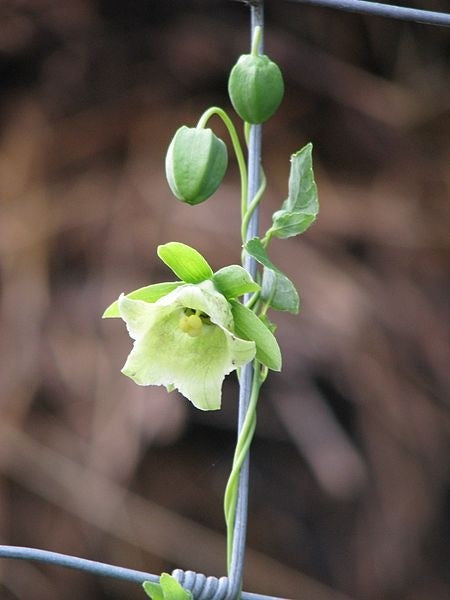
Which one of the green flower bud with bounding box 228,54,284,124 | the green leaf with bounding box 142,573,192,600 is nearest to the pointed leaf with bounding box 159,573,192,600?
the green leaf with bounding box 142,573,192,600

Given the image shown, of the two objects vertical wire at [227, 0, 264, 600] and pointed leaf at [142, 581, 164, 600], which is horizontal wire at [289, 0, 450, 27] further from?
pointed leaf at [142, 581, 164, 600]

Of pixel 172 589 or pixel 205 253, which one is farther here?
pixel 205 253

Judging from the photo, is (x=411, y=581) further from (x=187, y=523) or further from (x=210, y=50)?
(x=210, y=50)

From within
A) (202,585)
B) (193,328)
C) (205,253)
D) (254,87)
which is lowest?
(205,253)

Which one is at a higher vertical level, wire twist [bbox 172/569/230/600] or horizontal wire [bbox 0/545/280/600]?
horizontal wire [bbox 0/545/280/600]

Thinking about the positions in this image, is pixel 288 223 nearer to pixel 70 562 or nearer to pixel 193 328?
pixel 193 328

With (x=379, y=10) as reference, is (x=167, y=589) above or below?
below

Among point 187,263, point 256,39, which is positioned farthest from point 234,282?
point 256,39
